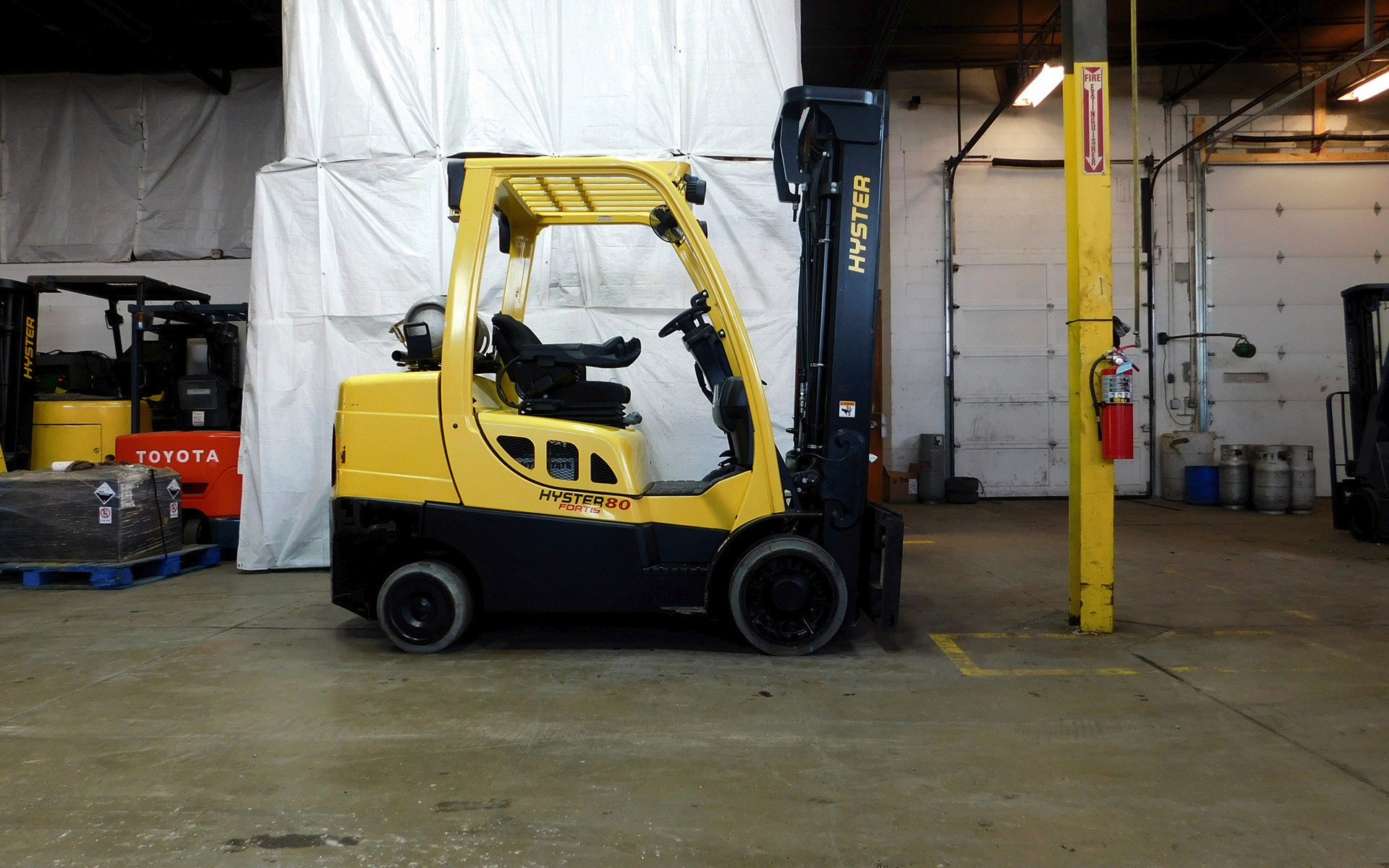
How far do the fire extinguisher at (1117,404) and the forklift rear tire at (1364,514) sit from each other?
5682 mm

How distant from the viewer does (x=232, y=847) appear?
220 cm

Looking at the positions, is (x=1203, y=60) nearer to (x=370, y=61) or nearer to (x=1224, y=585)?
(x=1224, y=585)

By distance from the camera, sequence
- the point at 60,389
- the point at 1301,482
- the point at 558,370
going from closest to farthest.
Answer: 1. the point at 558,370
2. the point at 60,389
3. the point at 1301,482


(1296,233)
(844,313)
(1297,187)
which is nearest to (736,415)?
(844,313)

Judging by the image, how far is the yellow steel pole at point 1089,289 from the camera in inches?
171

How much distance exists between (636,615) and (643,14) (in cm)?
507

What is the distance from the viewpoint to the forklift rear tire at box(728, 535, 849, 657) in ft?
12.9

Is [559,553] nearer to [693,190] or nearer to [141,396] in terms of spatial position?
[693,190]

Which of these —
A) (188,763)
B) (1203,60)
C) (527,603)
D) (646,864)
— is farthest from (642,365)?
(1203,60)

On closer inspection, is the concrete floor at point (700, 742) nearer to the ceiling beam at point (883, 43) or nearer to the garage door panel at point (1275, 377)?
the ceiling beam at point (883, 43)

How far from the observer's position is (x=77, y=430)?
24.7 feet

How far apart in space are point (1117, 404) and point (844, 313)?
5.09 ft

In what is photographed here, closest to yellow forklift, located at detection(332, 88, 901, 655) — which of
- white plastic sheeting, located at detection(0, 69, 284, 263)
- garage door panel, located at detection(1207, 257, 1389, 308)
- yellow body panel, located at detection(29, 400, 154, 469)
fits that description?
yellow body panel, located at detection(29, 400, 154, 469)

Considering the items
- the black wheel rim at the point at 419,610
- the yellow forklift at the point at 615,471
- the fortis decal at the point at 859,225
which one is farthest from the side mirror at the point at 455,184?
the fortis decal at the point at 859,225
